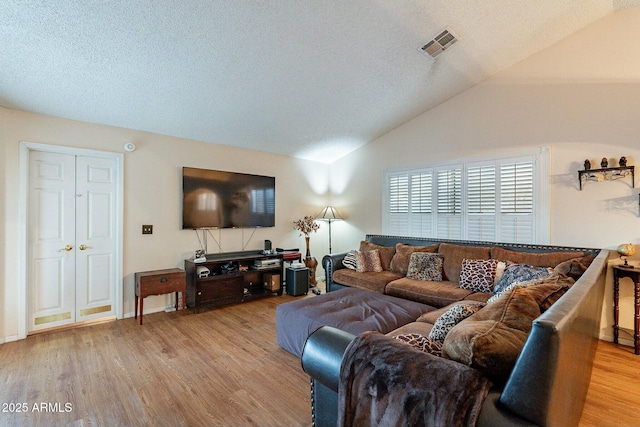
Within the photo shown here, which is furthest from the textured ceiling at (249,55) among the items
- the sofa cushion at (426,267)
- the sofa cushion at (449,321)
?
the sofa cushion at (449,321)

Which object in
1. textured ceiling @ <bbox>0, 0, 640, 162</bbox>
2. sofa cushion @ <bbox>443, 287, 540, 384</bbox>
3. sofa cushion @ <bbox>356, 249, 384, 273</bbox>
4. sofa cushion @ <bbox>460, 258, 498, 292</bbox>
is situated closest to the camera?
sofa cushion @ <bbox>443, 287, 540, 384</bbox>

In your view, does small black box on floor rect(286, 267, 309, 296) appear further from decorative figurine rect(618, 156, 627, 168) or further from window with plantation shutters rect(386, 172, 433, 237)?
decorative figurine rect(618, 156, 627, 168)

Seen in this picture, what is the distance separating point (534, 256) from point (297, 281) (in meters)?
3.07

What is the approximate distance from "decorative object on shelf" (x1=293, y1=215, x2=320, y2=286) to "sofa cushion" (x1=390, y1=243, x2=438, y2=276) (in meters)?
1.57

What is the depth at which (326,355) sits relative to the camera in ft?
4.37

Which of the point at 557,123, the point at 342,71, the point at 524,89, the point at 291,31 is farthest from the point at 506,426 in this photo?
the point at 524,89

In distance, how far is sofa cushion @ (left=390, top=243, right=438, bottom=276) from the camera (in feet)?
13.1

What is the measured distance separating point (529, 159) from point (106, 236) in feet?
17.1

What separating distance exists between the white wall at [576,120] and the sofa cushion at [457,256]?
0.77 metres

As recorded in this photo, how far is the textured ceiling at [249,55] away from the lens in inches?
88.9

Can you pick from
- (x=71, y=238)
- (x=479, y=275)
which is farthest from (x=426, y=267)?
(x=71, y=238)

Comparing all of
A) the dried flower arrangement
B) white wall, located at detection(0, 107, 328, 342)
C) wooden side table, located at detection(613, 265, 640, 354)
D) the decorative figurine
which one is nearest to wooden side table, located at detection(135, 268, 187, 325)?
white wall, located at detection(0, 107, 328, 342)

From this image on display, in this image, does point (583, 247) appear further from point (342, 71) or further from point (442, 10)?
point (342, 71)

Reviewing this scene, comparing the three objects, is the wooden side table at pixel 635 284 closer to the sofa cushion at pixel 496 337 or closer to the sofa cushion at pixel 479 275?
the sofa cushion at pixel 479 275
